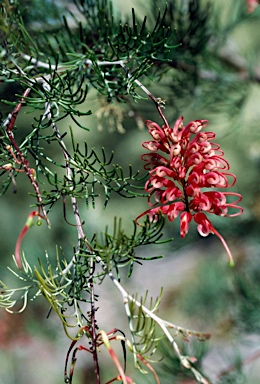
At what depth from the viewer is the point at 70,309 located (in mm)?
1126

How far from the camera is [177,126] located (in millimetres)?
299

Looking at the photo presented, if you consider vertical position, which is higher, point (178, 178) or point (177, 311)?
point (177, 311)

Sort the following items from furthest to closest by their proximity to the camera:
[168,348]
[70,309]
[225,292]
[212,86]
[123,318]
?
1. [123,318]
2. [70,309]
3. [225,292]
4. [212,86]
5. [168,348]

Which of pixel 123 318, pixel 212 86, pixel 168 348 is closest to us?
pixel 168 348

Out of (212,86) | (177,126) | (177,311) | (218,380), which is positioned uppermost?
(212,86)

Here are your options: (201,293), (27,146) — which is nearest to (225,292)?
(201,293)

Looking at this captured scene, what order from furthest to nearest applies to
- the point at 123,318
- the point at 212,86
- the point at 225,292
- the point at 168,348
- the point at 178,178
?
the point at 123,318 → the point at 225,292 → the point at 212,86 → the point at 168,348 → the point at 178,178

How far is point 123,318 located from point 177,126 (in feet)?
3.37

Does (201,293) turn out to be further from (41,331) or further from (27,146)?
(27,146)

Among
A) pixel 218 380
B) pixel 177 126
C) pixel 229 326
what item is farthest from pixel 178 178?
pixel 229 326

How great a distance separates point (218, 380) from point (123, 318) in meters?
0.66

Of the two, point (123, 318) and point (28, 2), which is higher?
point (28, 2)

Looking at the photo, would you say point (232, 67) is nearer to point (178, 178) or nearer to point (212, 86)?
point (212, 86)

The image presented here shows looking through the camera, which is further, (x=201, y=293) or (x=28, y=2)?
(x=201, y=293)
